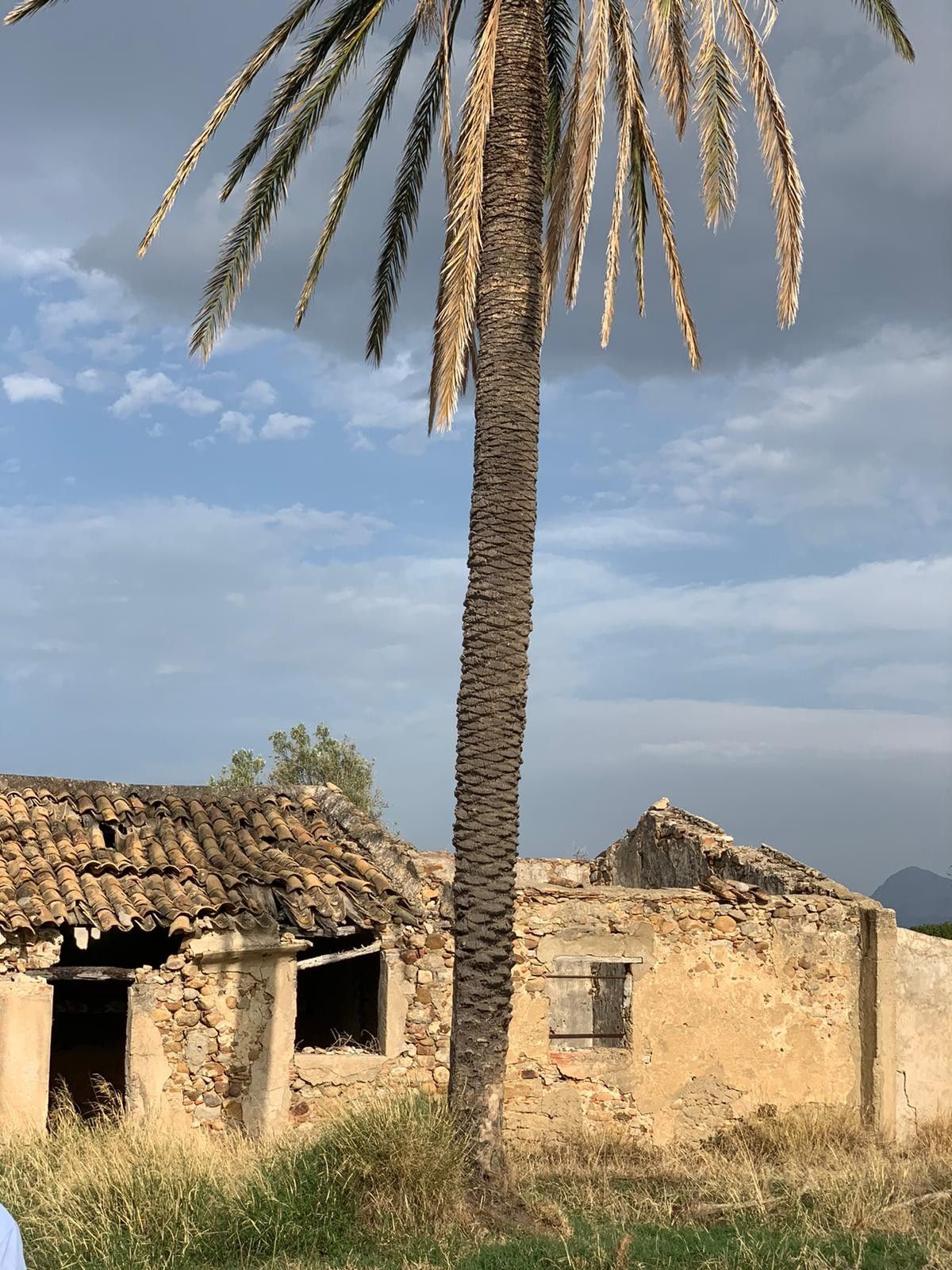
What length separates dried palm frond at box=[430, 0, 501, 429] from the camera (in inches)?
458

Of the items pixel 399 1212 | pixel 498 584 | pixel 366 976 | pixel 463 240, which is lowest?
pixel 399 1212

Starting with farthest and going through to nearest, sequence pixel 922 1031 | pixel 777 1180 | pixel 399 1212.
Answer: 1. pixel 922 1031
2. pixel 777 1180
3. pixel 399 1212

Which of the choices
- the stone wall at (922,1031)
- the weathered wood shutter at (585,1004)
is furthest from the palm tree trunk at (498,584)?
the weathered wood shutter at (585,1004)

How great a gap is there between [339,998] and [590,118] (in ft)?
36.6

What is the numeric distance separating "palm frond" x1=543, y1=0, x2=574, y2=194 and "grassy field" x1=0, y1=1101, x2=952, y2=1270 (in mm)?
9501

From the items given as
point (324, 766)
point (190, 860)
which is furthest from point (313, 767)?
point (190, 860)

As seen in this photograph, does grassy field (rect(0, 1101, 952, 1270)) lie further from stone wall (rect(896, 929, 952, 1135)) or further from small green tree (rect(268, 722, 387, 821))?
small green tree (rect(268, 722, 387, 821))

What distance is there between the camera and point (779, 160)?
1255 cm

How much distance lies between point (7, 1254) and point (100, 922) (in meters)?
10.4

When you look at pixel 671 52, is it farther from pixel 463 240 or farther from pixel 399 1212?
pixel 399 1212

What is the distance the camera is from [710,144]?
1262cm

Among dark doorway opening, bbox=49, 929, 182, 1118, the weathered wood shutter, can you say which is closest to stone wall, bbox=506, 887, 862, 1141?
the weathered wood shutter

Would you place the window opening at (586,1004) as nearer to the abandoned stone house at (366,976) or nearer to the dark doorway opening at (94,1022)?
the abandoned stone house at (366,976)

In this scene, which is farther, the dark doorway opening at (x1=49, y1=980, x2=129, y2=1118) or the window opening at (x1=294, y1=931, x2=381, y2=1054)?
the dark doorway opening at (x1=49, y1=980, x2=129, y2=1118)
